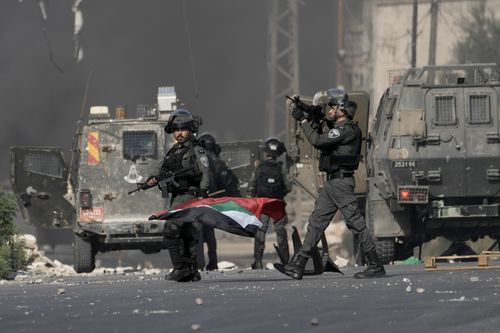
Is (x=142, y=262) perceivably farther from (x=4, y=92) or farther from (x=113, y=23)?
(x=113, y=23)

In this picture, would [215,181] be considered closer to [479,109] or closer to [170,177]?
[479,109]

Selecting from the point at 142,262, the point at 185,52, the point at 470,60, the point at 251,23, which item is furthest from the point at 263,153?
the point at 251,23

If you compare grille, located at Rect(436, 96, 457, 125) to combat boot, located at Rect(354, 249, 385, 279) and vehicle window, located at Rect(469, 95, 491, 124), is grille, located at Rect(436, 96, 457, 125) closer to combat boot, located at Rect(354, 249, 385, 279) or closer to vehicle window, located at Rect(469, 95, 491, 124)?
vehicle window, located at Rect(469, 95, 491, 124)

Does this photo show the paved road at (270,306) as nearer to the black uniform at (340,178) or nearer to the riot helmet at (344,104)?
the black uniform at (340,178)

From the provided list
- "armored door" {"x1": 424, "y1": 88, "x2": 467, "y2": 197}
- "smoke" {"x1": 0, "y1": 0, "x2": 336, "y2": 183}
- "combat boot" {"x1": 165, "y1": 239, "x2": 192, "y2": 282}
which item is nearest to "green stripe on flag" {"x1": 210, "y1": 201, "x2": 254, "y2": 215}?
"combat boot" {"x1": 165, "y1": 239, "x2": 192, "y2": 282}

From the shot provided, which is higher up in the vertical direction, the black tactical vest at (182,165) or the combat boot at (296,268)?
the black tactical vest at (182,165)

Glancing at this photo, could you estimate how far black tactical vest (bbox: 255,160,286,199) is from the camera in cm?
2084

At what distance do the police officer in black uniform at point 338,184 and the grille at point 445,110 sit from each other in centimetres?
547

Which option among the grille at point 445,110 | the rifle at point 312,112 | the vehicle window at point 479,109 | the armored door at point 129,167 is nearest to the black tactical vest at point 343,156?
the rifle at point 312,112

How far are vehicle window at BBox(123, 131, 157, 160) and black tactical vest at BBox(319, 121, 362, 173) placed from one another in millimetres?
7439

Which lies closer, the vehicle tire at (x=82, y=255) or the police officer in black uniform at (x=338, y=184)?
the police officer in black uniform at (x=338, y=184)

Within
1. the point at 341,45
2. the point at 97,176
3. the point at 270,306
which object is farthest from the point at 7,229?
the point at 341,45

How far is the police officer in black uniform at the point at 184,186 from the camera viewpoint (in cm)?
1419

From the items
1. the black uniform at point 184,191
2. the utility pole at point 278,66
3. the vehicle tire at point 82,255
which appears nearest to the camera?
the black uniform at point 184,191
